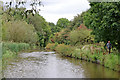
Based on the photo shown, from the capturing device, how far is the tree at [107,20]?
11047 mm

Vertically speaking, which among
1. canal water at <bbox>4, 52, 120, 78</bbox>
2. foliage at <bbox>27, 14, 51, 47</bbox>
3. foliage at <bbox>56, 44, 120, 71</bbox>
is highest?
foliage at <bbox>27, 14, 51, 47</bbox>

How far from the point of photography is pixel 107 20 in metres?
11.5

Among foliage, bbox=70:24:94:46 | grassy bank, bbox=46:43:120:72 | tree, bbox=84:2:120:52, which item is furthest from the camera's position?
foliage, bbox=70:24:94:46

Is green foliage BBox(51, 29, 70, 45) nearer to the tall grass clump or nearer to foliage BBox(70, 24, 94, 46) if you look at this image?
foliage BBox(70, 24, 94, 46)

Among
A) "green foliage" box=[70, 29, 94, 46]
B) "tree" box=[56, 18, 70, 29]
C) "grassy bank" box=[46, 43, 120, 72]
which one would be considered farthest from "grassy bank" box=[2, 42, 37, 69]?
"tree" box=[56, 18, 70, 29]

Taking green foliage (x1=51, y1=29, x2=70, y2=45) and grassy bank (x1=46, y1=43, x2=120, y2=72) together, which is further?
green foliage (x1=51, y1=29, x2=70, y2=45)

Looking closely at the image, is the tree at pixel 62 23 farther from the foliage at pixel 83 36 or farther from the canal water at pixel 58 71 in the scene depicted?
the canal water at pixel 58 71

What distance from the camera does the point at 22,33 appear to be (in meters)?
38.1

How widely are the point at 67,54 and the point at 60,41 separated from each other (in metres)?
21.7

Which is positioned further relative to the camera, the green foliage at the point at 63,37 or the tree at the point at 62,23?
the tree at the point at 62,23

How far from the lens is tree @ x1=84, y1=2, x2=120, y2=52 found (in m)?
11.0

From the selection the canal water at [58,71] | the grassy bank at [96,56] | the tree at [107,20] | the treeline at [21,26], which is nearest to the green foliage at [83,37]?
the grassy bank at [96,56]

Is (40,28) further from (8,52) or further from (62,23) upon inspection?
(8,52)

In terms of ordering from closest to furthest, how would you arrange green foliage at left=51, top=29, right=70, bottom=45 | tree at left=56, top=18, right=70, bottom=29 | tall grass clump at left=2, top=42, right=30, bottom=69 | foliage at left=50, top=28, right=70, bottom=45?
1. tall grass clump at left=2, top=42, right=30, bottom=69
2. foliage at left=50, top=28, right=70, bottom=45
3. green foliage at left=51, top=29, right=70, bottom=45
4. tree at left=56, top=18, right=70, bottom=29
